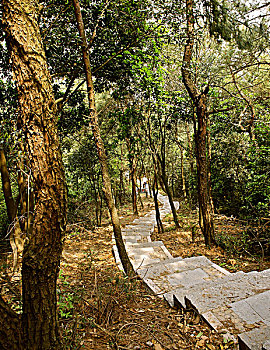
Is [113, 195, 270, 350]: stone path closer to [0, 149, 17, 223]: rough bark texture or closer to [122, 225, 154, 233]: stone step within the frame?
[0, 149, 17, 223]: rough bark texture

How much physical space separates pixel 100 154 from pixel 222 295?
8.23 ft

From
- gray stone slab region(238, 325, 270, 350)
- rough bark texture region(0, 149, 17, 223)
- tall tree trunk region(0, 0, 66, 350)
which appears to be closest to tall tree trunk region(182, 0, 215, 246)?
gray stone slab region(238, 325, 270, 350)

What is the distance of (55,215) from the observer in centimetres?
165

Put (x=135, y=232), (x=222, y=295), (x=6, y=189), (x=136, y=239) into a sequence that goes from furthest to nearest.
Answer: (x=135, y=232) → (x=136, y=239) → (x=6, y=189) → (x=222, y=295)

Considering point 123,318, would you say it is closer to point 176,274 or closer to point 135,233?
point 176,274

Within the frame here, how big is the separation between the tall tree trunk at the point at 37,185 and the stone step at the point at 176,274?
1.80 m

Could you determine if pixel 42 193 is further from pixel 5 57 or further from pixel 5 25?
pixel 5 57

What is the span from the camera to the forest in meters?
1.64

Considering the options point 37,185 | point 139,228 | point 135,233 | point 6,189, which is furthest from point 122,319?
point 139,228

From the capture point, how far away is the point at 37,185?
1.63m

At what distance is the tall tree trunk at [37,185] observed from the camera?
1582 mm

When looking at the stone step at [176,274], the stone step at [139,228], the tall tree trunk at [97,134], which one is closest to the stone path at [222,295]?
the stone step at [176,274]

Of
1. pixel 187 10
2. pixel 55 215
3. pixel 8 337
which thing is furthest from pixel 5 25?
pixel 187 10

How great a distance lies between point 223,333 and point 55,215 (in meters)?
1.73
